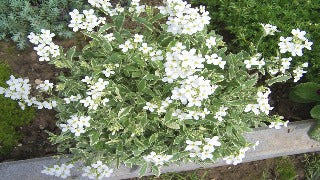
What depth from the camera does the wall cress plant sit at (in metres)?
2.78

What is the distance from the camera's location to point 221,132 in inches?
125

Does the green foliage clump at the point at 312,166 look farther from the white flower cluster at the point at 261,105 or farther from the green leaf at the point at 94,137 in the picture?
the green leaf at the point at 94,137

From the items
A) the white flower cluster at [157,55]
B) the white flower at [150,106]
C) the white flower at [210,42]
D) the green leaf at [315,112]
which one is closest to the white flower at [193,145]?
the white flower at [150,106]

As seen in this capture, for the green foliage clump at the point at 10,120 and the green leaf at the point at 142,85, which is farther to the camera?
the green foliage clump at the point at 10,120

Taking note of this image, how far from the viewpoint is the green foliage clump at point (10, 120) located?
3.57m

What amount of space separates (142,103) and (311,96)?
4.76ft

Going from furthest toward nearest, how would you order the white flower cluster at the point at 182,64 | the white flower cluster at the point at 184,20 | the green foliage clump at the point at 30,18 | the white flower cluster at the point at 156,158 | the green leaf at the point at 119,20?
1. the green foliage clump at the point at 30,18
2. the green leaf at the point at 119,20
3. the white flower cluster at the point at 156,158
4. the white flower cluster at the point at 184,20
5. the white flower cluster at the point at 182,64

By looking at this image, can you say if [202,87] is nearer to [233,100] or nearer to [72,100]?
[233,100]

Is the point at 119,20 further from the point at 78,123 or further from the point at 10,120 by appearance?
the point at 10,120

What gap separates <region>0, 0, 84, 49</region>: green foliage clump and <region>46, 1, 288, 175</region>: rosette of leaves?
2.18 feet

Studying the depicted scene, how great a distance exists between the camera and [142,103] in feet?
9.53

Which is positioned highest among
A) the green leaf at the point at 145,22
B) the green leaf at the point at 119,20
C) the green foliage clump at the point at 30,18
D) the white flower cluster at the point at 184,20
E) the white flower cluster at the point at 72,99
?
the green foliage clump at the point at 30,18

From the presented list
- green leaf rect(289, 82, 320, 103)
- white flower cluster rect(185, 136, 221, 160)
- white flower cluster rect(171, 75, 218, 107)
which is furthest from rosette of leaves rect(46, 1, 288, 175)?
green leaf rect(289, 82, 320, 103)

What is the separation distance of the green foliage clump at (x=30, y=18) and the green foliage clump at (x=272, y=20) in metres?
1.32
